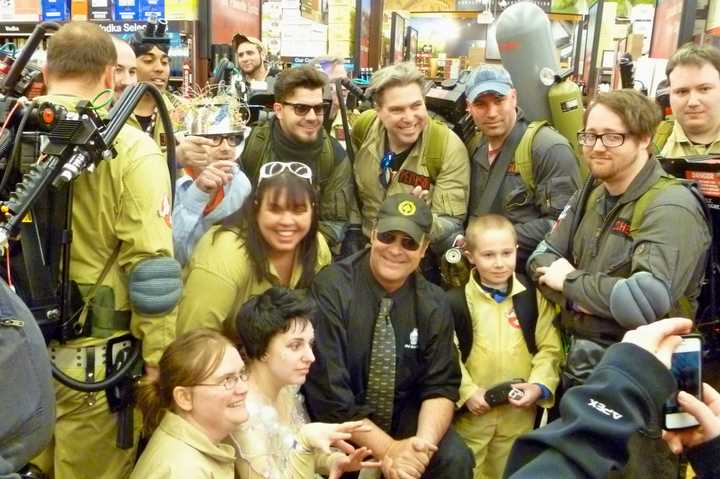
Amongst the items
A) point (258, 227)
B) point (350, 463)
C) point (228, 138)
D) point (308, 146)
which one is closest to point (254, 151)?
point (308, 146)

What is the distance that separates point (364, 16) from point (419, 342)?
7.60 m

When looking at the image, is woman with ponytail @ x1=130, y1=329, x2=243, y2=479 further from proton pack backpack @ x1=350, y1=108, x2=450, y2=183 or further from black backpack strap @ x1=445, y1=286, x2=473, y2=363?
proton pack backpack @ x1=350, y1=108, x2=450, y2=183

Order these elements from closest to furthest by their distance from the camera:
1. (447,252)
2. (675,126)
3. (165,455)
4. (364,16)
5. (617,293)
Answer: (165,455)
(617,293)
(447,252)
(675,126)
(364,16)

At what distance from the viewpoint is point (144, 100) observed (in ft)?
10.1

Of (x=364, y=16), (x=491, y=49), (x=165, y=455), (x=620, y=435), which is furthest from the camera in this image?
(x=491, y=49)

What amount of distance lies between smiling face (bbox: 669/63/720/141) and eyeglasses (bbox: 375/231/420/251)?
1.38 metres

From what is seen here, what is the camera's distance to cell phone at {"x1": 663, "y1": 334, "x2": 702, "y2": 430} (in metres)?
1.02

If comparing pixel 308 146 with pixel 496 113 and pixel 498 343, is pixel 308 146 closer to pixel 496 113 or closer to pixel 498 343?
pixel 496 113

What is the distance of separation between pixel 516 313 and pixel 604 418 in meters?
1.69

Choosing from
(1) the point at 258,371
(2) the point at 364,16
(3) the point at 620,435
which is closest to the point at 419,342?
(1) the point at 258,371

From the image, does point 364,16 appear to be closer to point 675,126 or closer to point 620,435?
point 675,126

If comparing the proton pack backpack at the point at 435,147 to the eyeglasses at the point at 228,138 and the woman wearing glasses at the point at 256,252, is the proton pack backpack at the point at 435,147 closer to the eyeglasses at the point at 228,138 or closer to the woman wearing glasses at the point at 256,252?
the woman wearing glasses at the point at 256,252

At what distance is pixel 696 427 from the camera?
40.6 inches

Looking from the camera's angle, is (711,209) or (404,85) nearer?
(711,209)
